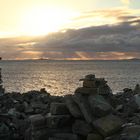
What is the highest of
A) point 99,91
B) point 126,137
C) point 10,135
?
point 99,91

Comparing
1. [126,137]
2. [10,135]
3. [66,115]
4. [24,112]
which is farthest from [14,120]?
[126,137]

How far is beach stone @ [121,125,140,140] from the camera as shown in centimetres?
1597

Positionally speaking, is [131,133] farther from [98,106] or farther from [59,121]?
[59,121]

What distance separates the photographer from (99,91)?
783 inches

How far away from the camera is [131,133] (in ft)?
53.8

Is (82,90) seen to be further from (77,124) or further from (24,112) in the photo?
(24,112)

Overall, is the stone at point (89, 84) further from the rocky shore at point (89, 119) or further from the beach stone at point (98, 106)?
the beach stone at point (98, 106)

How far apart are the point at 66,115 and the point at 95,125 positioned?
187 cm

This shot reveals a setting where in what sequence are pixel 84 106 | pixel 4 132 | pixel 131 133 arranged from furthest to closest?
pixel 4 132
pixel 84 106
pixel 131 133

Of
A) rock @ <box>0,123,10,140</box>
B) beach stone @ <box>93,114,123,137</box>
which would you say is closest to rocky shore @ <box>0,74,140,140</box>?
beach stone @ <box>93,114,123,137</box>

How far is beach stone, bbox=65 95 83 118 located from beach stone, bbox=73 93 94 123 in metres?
0.20

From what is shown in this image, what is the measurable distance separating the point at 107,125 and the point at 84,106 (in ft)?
4.94

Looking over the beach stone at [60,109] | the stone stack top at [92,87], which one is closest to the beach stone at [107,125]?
the stone stack top at [92,87]

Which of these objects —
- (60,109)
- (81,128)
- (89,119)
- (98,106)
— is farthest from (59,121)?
(98,106)
